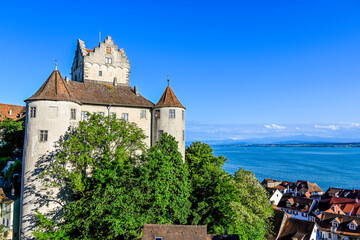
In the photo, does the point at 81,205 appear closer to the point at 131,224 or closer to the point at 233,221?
the point at 131,224

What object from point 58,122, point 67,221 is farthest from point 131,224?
point 58,122

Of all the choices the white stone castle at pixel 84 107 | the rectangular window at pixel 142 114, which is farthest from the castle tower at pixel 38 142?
the rectangular window at pixel 142 114

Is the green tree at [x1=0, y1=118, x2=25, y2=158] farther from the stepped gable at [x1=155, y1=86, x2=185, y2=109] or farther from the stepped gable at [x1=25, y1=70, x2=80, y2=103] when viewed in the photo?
the stepped gable at [x1=155, y1=86, x2=185, y2=109]

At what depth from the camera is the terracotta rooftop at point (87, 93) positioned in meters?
27.7

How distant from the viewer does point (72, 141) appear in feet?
81.8


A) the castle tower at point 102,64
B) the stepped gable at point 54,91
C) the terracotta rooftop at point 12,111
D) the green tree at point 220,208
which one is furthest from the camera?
the terracotta rooftop at point 12,111

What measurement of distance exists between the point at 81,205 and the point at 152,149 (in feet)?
26.2

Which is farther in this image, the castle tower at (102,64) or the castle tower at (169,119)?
the castle tower at (102,64)

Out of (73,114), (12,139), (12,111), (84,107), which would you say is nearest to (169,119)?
(84,107)

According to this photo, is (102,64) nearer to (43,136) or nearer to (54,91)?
(54,91)

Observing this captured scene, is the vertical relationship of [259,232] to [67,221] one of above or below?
below

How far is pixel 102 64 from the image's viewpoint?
123ft

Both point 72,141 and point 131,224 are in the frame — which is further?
point 72,141

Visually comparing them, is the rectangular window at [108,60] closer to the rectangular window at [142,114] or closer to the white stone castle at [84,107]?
the white stone castle at [84,107]
